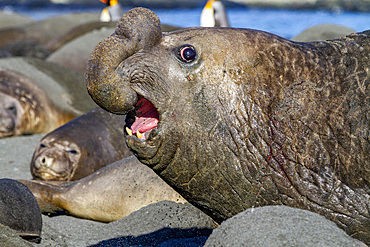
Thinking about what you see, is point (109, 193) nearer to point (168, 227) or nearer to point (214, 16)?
point (168, 227)

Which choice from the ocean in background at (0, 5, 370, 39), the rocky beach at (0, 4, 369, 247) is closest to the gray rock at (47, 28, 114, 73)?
the rocky beach at (0, 4, 369, 247)

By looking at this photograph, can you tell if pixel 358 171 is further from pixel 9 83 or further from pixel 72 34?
pixel 72 34

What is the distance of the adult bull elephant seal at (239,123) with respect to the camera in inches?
95.7

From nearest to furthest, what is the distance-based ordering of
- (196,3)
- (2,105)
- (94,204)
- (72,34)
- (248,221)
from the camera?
(248,221)
(94,204)
(2,105)
(72,34)
(196,3)

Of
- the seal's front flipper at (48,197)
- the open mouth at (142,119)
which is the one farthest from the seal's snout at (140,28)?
the seal's front flipper at (48,197)

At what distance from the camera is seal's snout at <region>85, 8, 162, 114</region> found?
7.72 feet

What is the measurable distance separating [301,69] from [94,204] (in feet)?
7.06

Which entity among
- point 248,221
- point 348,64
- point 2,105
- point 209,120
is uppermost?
point 348,64

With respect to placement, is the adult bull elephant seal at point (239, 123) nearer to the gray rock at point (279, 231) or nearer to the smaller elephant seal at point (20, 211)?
the gray rock at point (279, 231)

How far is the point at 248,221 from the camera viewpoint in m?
2.20

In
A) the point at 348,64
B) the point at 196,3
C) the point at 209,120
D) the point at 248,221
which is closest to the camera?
the point at 248,221

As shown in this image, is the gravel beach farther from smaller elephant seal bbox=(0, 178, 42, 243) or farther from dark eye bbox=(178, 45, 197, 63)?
dark eye bbox=(178, 45, 197, 63)

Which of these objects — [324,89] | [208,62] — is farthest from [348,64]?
[208,62]

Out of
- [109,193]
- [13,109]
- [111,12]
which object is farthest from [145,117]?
[111,12]
